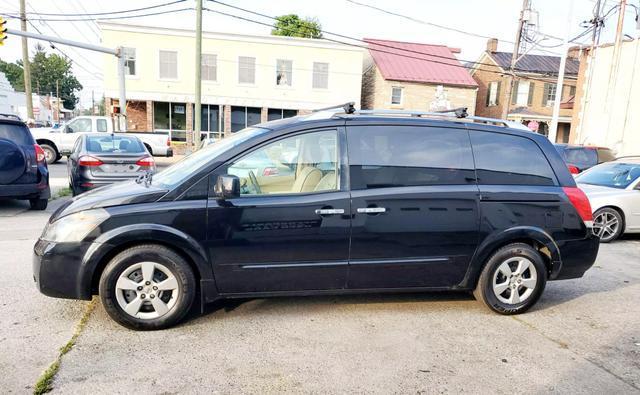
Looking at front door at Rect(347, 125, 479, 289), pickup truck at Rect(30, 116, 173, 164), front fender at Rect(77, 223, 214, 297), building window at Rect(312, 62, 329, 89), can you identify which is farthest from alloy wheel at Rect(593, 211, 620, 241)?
building window at Rect(312, 62, 329, 89)

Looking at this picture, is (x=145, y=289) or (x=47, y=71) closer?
(x=145, y=289)

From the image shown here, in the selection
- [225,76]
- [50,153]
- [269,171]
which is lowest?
[50,153]

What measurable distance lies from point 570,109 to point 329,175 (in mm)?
36480

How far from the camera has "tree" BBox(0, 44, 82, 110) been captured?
9012 centimetres

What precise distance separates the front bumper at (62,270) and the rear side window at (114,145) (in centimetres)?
637

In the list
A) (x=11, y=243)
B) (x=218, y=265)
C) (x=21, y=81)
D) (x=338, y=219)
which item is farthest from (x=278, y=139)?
(x=21, y=81)

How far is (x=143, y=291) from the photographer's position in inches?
140

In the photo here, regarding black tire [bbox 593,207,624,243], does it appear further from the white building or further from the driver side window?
the white building

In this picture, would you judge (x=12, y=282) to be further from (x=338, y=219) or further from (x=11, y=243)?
(x=338, y=219)

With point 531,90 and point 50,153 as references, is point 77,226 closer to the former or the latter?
point 50,153

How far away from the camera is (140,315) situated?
3.59m

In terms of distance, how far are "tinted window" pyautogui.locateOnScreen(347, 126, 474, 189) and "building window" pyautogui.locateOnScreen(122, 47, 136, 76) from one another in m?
27.6

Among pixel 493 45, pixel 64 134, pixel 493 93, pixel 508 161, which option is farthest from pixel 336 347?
pixel 493 45

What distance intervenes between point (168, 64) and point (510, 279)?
28047 millimetres
